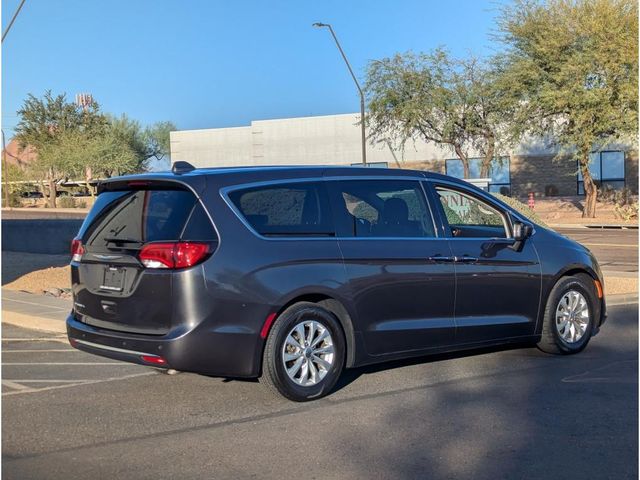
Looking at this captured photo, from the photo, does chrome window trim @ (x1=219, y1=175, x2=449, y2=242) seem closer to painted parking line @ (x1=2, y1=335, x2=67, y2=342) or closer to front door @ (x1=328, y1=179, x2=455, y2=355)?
front door @ (x1=328, y1=179, x2=455, y2=355)

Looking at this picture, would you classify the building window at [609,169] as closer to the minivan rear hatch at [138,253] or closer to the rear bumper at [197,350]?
the minivan rear hatch at [138,253]

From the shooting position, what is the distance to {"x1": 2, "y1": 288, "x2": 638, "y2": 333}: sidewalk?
11.3m

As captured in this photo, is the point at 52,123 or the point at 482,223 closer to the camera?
the point at 482,223

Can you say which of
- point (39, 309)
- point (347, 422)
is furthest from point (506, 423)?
point (39, 309)

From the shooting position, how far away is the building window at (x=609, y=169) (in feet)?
166

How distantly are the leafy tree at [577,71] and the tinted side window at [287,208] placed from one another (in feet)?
97.6

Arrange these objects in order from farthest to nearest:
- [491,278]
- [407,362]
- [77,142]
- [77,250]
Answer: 1. [77,142]
2. [407,362]
3. [491,278]
4. [77,250]

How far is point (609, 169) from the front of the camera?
5091cm

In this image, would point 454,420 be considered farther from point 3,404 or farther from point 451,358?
point 3,404

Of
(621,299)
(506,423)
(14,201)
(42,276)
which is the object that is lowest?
(506,423)

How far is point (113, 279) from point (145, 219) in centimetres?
54

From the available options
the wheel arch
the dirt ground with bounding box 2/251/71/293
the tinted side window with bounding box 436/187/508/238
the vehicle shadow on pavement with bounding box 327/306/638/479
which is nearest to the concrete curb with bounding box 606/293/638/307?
the vehicle shadow on pavement with bounding box 327/306/638/479

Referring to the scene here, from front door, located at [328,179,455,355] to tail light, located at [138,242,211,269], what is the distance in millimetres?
1286

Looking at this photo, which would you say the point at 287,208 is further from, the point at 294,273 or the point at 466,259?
the point at 466,259
